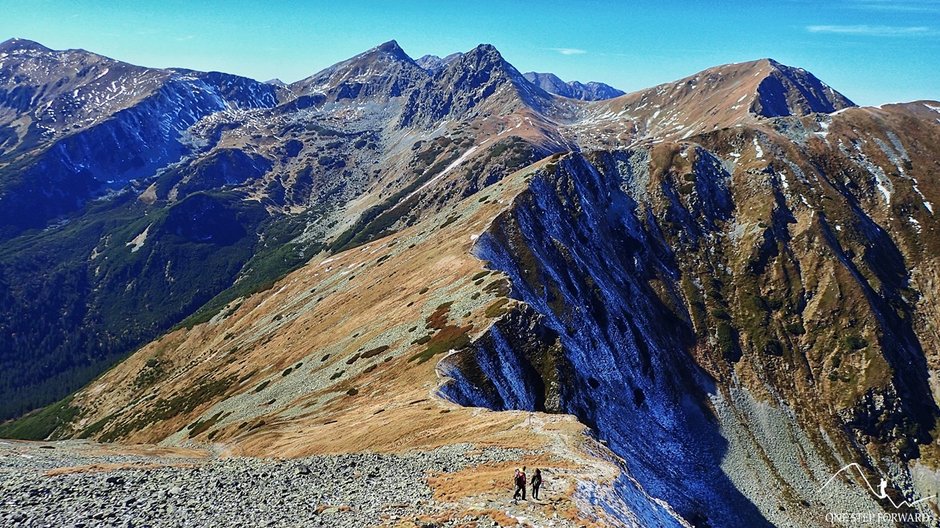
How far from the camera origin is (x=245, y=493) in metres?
36.7

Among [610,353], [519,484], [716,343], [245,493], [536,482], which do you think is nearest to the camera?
[519,484]

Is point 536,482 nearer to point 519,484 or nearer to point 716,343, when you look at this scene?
point 519,484

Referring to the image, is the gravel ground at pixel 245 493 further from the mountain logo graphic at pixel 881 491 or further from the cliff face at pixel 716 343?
the mountain logo graphic at pixel 881 491

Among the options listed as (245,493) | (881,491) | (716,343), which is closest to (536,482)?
(245,493)

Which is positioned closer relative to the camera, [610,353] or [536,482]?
[536,482]

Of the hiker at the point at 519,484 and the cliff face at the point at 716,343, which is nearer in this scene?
the hiker at the point at 519,484

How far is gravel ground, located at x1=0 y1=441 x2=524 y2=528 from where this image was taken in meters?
31.3

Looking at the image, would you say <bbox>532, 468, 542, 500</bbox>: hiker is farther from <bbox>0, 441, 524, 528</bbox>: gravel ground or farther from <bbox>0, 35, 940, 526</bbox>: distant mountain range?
<bbox>0, 441, 524, 528</bbox>: gravel ground

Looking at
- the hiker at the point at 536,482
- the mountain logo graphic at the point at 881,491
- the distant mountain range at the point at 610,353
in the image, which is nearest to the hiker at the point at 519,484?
the hiker at the point at 536,482

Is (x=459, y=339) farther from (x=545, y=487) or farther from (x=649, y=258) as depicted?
(x=649, y=258)

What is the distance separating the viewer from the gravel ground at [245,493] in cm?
3128

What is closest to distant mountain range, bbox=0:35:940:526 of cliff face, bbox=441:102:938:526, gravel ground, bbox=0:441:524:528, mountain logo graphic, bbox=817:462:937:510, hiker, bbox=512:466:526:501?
Result: cliff face, bbox=441:102:938:526

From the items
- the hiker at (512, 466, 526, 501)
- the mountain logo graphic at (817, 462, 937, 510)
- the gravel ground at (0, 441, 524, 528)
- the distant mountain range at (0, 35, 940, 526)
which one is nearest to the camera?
the hiker at (512, 466, 526, 501)

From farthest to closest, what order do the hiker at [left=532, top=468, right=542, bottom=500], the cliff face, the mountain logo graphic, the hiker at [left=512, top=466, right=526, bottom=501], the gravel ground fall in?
1. the mountain logo graphic
2. the cliff face
3. the hiker at [left=532, top=468, right=542, bottom=500]
4. the gravel ground
5. the hiker at [left=512, top=466, right=526, bottom=501]
